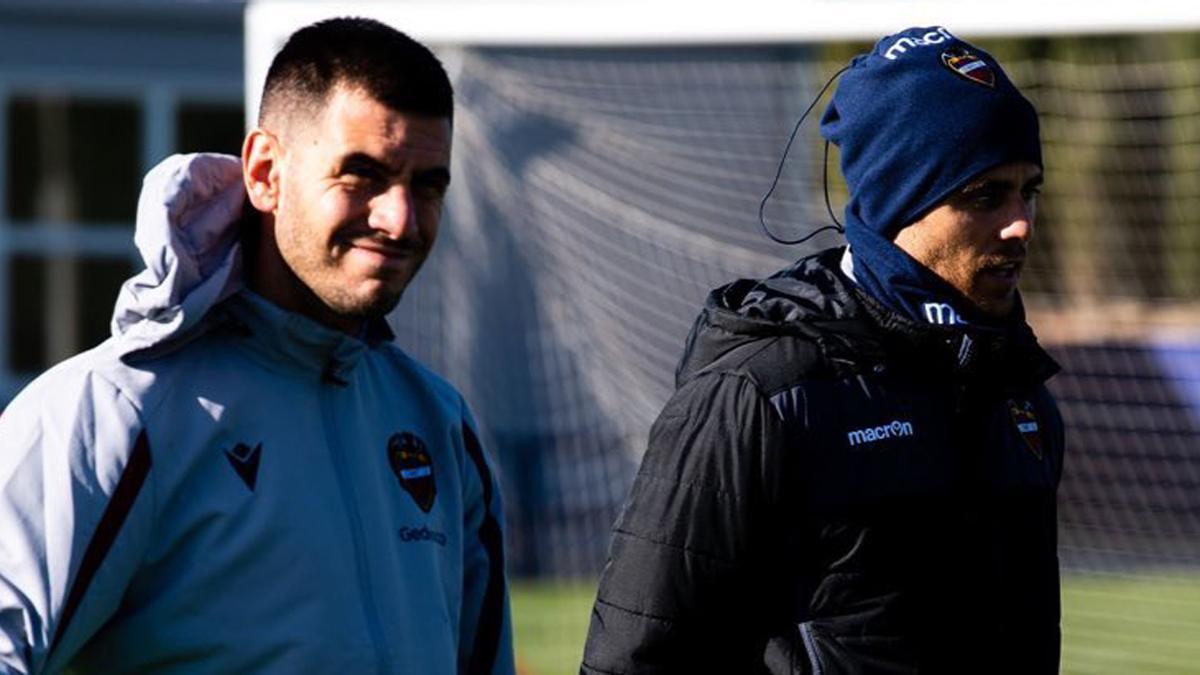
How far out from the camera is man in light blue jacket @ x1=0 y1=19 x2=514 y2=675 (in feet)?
8.54

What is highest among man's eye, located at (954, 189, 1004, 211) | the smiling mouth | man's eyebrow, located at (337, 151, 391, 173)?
man's eyebrow, located at (337, 151, 391, 173)

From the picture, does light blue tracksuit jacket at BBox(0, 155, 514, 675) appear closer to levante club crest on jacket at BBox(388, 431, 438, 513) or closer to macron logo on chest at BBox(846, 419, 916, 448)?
levante club crest on jacket at BBox(388, 431, 438, 513)

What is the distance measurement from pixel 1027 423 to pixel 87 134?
1328 cm

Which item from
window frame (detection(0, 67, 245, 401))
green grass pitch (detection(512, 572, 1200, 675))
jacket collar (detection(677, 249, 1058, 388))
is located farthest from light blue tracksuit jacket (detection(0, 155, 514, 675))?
window frame (detection(0, 67, 245, 401))

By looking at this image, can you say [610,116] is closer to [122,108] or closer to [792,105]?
[792,105]

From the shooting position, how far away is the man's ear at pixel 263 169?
2.89m

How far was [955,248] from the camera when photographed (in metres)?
3.00

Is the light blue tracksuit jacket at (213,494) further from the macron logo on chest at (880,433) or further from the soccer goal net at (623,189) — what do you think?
the soccer goal net at (623,189)

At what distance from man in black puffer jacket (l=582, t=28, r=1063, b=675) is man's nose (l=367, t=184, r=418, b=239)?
1.52ft

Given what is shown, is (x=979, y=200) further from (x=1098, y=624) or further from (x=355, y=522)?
(x=1098, y=624)

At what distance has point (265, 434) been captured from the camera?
2.81m

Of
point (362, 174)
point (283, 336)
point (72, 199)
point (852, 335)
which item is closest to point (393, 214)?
point (362, 174)

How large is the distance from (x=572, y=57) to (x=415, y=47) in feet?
15.2

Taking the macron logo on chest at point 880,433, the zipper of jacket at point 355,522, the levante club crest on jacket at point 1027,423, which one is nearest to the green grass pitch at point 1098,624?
the levante club crest on jacket at point 1027,423
